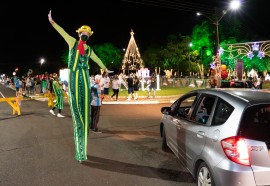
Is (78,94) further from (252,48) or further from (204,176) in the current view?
(252,48)

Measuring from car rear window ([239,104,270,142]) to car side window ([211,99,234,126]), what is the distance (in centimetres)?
26

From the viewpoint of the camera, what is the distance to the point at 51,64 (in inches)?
3516

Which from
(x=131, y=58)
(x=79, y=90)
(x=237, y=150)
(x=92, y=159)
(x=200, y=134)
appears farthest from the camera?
(x=131, y=58)

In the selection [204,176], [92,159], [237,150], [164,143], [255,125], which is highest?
[255,125]

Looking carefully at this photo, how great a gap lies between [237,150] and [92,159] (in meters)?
3.87

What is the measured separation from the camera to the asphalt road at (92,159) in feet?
19.3

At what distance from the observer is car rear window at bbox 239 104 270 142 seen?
4090 mm

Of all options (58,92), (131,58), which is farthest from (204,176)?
(131,58)

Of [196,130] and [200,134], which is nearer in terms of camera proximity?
[200,134]

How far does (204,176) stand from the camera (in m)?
4.66

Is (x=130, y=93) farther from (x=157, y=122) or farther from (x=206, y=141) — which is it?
(x=206, y=141)

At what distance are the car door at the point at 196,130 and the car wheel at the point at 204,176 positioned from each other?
204 mm

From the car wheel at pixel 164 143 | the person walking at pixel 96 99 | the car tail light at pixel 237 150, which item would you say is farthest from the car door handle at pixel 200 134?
the person walking at pixel 96 99

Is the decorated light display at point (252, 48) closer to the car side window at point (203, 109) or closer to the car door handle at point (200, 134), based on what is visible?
the car side window at point (203, 109)
